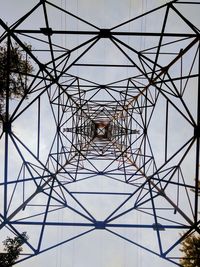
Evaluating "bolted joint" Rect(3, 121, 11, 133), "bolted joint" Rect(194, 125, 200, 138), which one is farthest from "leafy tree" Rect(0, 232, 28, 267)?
"bolted joint" Rect(194, 125, 200, 138)

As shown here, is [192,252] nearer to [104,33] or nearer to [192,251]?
[192,251]

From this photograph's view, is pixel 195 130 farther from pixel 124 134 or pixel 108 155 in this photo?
pixel 124 134

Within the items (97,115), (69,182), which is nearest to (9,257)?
(69,182)

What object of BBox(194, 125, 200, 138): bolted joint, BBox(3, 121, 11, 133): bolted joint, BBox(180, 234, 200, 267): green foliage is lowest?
BBox(180, 234, 200, 267): green foliage

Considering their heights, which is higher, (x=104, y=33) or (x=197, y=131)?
(x=104, y=33)

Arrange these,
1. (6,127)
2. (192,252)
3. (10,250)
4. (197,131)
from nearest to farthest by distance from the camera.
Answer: (197,131) < (6,127) < (10,250) < (192,252)

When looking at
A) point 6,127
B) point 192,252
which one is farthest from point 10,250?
point 192,252

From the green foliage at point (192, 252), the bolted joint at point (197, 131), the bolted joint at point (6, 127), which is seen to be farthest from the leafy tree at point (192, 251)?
the bolted joint at point (6, 127)

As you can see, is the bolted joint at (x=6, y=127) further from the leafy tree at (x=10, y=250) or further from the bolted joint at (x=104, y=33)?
the leafy tree at (x=10, y=250)

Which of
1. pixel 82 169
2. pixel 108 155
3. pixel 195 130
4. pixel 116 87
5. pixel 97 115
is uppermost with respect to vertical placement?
pixel 97 115

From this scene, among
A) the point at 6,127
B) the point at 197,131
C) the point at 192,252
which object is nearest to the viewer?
the point at 197,131

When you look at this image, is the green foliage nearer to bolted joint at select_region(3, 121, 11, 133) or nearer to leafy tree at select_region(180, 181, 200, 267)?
leafy tree at select_region(180, 181, 200, 267)
